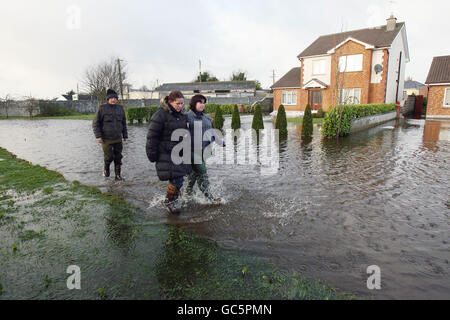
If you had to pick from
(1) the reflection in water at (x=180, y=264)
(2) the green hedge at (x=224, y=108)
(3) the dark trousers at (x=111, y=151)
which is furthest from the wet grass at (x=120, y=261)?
(2) the green hedge at (x=224, y=108)

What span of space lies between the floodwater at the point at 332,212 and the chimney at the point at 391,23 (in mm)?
21705

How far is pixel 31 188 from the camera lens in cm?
613

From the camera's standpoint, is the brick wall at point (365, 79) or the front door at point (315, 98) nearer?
the brick wall at point (365, 79)

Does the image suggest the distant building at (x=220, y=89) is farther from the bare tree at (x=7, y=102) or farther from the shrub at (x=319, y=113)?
the shrub at (x=319, y=113)

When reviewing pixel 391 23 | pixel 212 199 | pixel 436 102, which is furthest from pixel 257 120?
pixel 391 23

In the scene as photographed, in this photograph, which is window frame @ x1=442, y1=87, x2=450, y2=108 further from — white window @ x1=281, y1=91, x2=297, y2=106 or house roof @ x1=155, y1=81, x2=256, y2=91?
house roof @ x1=155, y1=81, x2=256, y2=91

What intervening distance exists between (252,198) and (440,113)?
2638 centimetres

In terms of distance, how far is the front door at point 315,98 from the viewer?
28.6 metres

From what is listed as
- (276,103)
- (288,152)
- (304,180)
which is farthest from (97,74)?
(304,180)

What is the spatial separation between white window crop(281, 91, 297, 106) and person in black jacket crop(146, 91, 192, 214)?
2800cm

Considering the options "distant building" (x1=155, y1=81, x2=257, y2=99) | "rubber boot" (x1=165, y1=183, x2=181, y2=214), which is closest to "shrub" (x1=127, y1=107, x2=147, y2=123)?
"rubber boot" (x1=165, y1=183, x2=181, y2=214)

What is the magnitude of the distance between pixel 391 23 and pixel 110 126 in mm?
28903

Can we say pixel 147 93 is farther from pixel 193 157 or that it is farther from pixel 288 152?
pixel 193 157

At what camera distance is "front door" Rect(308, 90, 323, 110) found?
93.7 feet
